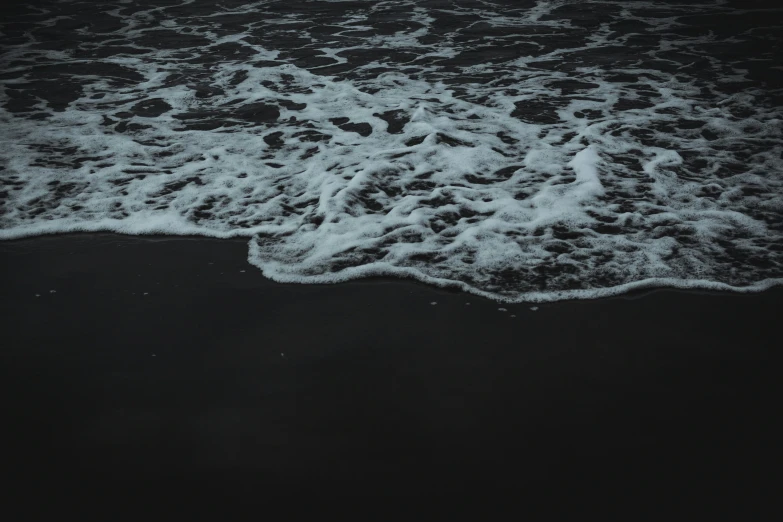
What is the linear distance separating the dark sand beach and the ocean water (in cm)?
33

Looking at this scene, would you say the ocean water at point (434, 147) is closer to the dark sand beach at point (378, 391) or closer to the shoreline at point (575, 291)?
the shoreline at point (575, 291)

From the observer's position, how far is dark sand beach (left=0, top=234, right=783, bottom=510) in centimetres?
212

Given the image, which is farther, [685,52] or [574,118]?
[685,52]

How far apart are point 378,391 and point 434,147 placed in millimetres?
2948

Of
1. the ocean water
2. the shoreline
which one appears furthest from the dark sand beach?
the ocean water

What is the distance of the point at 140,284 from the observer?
3281mm

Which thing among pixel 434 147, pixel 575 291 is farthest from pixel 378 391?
pixel 434 147

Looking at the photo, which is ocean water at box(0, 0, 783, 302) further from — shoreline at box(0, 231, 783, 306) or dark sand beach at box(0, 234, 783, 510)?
dark sand beach at box(0, 234, 783, 510)

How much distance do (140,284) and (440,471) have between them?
2.11 meters

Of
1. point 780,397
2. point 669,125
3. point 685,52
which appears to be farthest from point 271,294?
point 685,52

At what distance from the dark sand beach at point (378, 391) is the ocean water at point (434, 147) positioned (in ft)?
1.08

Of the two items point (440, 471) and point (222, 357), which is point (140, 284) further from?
point (440, 471)

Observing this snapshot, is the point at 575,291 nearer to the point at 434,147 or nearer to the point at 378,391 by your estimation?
the point at 378,391

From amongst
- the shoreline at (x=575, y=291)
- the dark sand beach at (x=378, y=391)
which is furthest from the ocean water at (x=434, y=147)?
the dark sand beach at (x=378, y=391)
